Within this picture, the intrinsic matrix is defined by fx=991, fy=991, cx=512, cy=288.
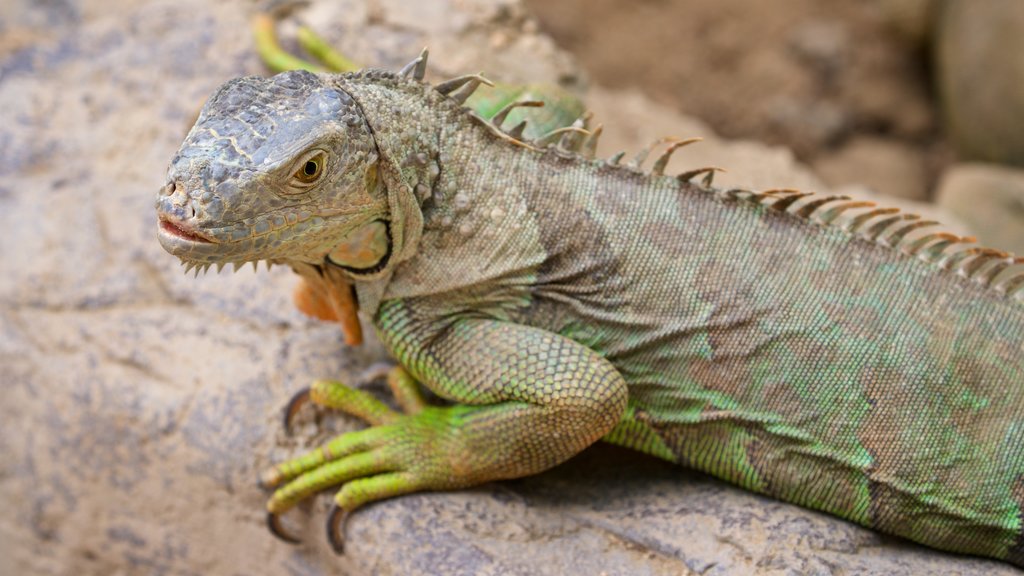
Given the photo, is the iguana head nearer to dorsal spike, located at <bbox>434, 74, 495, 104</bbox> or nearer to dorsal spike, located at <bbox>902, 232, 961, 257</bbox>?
dorsal spike, located at <bbox>434, 74, 495, 104</bbox>

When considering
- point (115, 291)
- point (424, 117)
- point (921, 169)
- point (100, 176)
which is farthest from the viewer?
point (921, 169)

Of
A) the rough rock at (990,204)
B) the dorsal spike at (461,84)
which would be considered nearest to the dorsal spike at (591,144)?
the dorsal spike at (461,84)

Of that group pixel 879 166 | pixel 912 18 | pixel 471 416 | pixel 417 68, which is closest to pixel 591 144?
pixel 417 68

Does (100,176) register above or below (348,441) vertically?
above

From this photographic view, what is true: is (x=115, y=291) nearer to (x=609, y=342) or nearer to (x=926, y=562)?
(x=609, y=342)

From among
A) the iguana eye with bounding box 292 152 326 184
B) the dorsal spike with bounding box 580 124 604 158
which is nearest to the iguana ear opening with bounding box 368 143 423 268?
the iguana eye with bounding box 292 152 326 184

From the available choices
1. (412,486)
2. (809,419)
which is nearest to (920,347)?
(809,419)
